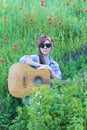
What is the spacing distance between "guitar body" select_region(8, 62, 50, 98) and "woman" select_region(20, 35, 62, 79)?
8 cm

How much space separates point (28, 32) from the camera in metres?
6.74

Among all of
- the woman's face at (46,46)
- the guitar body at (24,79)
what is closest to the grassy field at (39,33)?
the guitar body at (24,79)

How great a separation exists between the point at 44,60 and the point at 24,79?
0.45 m

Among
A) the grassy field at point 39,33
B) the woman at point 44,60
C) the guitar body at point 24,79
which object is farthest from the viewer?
the grassy field at point 39,33

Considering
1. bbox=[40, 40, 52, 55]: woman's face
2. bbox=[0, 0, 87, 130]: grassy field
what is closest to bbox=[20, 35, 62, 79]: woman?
bbox=[40, 40, 52, 55]: woman's face

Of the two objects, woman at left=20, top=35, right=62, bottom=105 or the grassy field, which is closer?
woman at left=20, top=35, right=62, bottom=105

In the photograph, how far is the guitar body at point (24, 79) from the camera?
5.01 m

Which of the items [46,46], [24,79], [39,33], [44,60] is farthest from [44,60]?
[39,33]

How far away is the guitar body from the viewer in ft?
16.4

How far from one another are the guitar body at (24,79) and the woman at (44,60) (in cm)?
8

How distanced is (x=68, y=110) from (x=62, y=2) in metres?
4.76

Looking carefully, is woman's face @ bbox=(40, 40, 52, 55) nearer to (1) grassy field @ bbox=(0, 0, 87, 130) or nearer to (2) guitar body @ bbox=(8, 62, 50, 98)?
(2) guitar body @ bbox=(8, 62, 50, 98)

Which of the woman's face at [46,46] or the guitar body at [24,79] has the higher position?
the woman's face at [46,46]

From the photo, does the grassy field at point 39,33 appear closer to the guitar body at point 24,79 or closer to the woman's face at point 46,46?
the guitar body at point 24,79
